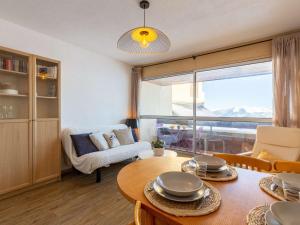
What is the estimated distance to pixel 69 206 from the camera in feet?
6.97

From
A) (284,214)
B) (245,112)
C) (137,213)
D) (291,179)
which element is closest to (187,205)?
(137,213)

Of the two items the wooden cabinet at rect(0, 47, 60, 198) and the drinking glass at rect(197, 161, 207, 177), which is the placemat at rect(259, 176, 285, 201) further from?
the wooden cabinet at rect(0, 47, 60, 198)

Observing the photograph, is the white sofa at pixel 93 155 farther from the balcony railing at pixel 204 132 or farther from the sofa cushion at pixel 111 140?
the balcony railing at pixel 204 132

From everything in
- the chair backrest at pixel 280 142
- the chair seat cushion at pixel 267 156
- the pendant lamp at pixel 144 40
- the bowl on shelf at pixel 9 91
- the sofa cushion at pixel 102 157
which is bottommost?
the sofa cushion at pixel 102 157

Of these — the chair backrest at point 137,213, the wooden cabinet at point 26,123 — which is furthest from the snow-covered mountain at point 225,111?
the chair backrest at point 137,213

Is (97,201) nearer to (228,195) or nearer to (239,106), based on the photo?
(228,195)

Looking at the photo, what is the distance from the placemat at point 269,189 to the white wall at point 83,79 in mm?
3063

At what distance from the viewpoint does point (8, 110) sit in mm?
2518

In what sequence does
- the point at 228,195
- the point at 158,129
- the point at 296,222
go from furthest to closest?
the point at 158,129
the point at 228,195
the point at 296,222

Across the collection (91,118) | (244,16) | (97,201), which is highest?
(244,16)

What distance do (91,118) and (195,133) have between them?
221 cm

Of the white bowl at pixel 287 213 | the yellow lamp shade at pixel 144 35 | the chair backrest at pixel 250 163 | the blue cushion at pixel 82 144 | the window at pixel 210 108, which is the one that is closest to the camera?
the white bowl at pixel 287 213

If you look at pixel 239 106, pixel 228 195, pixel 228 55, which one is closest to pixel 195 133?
pixel 239 106

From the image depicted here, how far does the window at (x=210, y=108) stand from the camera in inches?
125
